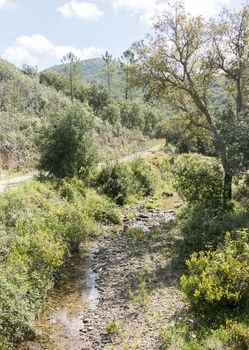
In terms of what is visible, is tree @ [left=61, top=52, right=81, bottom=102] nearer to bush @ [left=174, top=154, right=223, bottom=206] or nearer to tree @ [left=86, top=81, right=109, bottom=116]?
tree @ [left=86, top=81, right=109, bottom=116]

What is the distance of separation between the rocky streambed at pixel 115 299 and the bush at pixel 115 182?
712 cm

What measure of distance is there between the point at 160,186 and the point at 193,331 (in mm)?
24893

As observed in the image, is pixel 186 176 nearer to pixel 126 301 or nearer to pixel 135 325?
pixel 126 301

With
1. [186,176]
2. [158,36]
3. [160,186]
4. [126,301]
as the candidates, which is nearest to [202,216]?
[186,176]

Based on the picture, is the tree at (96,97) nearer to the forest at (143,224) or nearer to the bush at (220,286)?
the forest at (143,224)

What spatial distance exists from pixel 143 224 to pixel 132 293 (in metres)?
10.6

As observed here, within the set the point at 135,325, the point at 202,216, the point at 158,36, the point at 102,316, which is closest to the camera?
the point at 135,325

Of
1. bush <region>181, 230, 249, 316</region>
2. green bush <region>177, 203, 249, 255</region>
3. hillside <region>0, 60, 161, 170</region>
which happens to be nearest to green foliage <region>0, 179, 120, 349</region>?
bush <region>181, 230, 249, 316</region>

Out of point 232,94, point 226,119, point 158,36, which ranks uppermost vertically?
point 158,36

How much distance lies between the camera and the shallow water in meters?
11.2

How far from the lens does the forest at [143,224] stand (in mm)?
10883

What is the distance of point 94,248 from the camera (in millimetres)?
19922

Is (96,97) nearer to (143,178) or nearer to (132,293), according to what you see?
(143,178)

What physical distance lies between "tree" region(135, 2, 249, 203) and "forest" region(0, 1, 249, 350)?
2.8 inches
